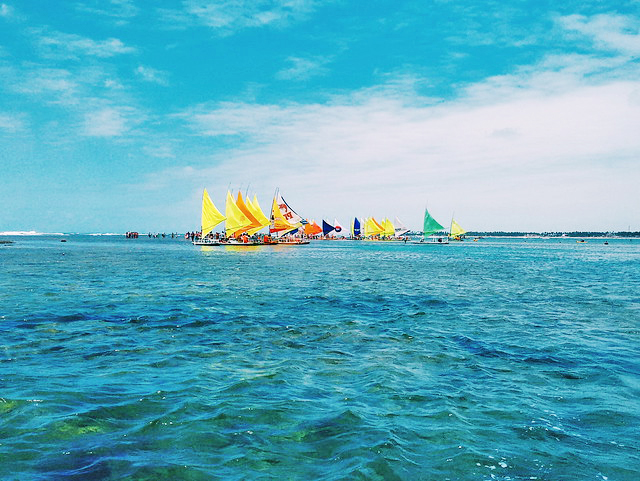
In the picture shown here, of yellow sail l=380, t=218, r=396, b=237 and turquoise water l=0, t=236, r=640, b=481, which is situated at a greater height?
yellow sail l=380, t=218, r=396, b=237

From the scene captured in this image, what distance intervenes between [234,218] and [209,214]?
20.3ft

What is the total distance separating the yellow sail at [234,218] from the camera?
91.2 m

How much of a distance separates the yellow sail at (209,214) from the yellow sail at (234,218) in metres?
2.27

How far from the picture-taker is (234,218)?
93.6m

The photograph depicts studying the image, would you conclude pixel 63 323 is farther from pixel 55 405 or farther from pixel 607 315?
pixel 607 315

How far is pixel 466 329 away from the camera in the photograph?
16422mm

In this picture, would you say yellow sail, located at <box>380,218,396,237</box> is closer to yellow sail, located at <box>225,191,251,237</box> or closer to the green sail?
the green sail

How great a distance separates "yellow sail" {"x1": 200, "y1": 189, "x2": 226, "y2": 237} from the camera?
87.7m

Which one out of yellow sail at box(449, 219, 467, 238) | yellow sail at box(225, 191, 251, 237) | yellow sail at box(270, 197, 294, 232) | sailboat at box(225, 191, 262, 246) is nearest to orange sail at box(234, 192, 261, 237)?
sailboat at box(225, 191, 262, 246)

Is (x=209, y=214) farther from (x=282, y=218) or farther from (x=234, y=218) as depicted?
(x=282, y=218)

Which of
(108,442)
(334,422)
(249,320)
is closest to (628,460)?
(334,422)

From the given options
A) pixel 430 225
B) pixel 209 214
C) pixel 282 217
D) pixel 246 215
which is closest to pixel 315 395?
pixel 209 214

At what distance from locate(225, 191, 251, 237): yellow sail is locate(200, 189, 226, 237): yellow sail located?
227 centimetres

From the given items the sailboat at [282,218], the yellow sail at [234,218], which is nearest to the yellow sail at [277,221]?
the sailboat at [282,218]
